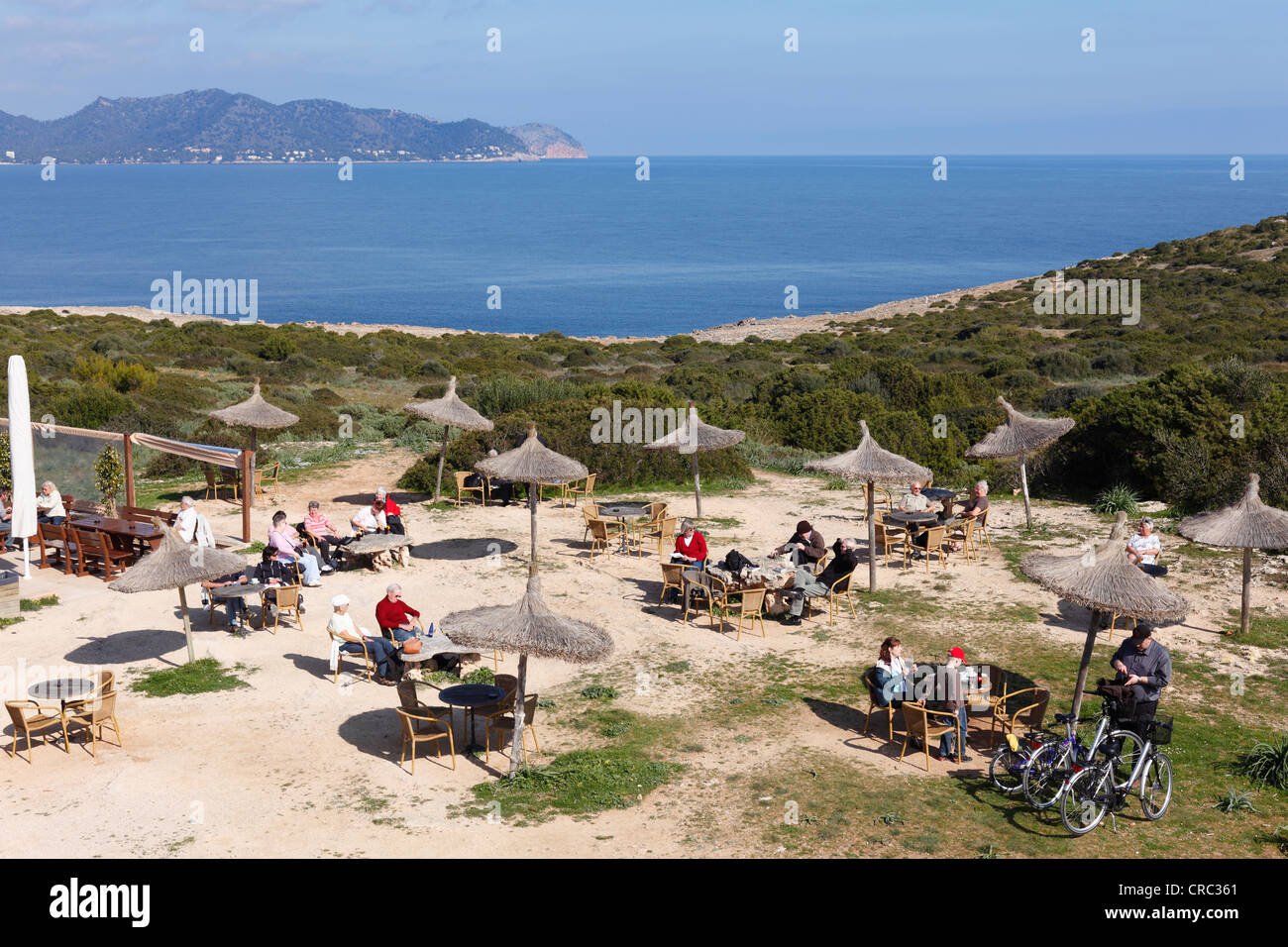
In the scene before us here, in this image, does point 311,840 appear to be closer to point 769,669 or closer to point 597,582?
point 769,669

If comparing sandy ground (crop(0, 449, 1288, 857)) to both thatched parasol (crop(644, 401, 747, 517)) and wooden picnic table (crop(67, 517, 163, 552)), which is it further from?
thatched parasol (crop(644, 401, 747, 517))

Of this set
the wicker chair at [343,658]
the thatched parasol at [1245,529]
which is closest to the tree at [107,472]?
the wicker chair at [343,658]

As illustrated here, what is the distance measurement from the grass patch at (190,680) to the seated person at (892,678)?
6.77 meters

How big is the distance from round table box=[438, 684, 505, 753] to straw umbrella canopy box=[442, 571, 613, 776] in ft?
2.15

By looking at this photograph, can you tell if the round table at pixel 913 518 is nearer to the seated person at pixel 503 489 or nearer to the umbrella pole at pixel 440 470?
the seated person at pixel 503 489

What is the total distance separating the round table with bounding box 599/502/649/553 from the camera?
17016 mm

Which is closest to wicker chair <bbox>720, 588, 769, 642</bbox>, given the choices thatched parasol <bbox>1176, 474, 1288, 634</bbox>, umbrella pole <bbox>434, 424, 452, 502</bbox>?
thatched parasol <bbox>1176, 474, 1288, 634</bbox>

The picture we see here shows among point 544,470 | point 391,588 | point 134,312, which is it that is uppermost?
point 134,312

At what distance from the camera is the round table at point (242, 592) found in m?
13.1

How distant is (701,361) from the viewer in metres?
50.3

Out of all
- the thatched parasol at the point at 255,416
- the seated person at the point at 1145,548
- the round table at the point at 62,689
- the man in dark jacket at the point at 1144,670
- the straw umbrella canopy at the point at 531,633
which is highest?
the thatched parasol at the point at 255,416

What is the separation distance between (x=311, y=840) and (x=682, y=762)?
334 cm

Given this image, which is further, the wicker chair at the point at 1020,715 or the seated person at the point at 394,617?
the seated person at the point at 394,617

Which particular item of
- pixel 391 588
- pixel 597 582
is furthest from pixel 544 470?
pixel 391 588
